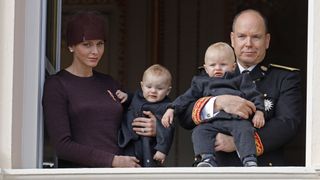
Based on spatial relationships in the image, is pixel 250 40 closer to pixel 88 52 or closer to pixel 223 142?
pixel 223 142

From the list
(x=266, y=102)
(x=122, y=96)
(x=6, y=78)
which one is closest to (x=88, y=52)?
(x=122, y=96)

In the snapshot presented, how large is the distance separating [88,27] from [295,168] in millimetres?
1256

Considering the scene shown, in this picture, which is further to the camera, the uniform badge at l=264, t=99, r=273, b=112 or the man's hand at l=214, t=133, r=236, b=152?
the uniform badge at l=264, t=99, r=273, b=112

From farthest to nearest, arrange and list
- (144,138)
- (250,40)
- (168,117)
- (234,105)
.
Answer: (144,138) < (250,40) < (168,117) < (234,105)

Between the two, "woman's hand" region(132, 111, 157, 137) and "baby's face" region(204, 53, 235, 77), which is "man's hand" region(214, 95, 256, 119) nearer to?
"baby's face" region(204, 53, 235, 77)

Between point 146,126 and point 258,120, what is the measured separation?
0.59 m

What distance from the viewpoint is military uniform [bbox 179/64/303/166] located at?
5637mm

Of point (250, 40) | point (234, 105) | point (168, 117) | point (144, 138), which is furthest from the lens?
point (144, 138)

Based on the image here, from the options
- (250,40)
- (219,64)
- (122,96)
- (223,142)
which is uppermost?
(250,40)

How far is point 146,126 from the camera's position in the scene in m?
5.82

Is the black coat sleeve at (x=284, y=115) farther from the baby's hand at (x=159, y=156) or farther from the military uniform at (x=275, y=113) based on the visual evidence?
the baby's hand at (x=159, y=156)

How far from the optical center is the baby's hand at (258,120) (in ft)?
18.3

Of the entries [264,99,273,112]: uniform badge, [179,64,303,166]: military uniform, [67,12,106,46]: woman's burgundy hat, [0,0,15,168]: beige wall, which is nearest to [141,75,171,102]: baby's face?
[179,64,303,166]: military uniform

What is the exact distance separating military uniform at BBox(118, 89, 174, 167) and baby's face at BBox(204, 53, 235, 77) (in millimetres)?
373
